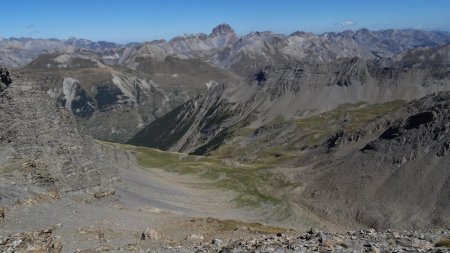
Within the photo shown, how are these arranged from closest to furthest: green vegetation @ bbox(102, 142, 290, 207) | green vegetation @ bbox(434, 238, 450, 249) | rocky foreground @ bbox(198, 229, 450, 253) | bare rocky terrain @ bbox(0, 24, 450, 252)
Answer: rocky foreground @ bbox(198, 229, 450, 253) < green vegetation @ bbox(434, 238, 450, 249) < bare rocky terrain @ bbox(0, 24, 450, 252) < green vegetation @ bbox(102, 142, 290, 207)

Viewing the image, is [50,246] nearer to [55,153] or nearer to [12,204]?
[12,204]

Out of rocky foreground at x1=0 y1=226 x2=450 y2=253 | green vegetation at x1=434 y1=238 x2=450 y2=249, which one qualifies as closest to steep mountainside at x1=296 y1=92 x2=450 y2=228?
rocky foreground at x1=0 y1=226 x2=450 y2=253

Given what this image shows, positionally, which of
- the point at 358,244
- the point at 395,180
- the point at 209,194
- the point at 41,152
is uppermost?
the point at 358,244

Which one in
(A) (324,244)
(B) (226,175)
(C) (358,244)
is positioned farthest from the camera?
(B) (226,175)

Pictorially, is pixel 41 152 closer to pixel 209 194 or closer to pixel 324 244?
pixel 324 244

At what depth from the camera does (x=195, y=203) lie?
356ft

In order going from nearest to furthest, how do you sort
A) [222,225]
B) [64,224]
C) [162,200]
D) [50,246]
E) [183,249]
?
[50,246] < [183,249] < [64,224] < [222,225] < [162,200]

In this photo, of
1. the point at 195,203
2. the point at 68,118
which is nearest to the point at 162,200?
the point at 195,203

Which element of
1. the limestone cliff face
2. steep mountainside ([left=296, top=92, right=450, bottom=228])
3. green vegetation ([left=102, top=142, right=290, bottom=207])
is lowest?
green vegetation ([left=102, top=142, right=290, bottom=207])

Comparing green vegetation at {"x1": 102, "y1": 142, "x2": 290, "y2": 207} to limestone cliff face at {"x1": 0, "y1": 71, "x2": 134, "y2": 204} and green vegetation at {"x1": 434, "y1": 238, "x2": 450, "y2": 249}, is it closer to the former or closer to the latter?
limestone cliff face at {"x1": 0, "y1": 71, "x2": 134, "y2": 204}

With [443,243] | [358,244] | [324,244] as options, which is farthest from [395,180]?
[324,244]

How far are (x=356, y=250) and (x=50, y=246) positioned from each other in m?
18.4

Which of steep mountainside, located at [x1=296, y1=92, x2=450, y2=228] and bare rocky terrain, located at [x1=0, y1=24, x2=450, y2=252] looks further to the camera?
steep mountainside, located at [x1=296, y1=92, x2=450, y2=228]

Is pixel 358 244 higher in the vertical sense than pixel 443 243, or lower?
lower
